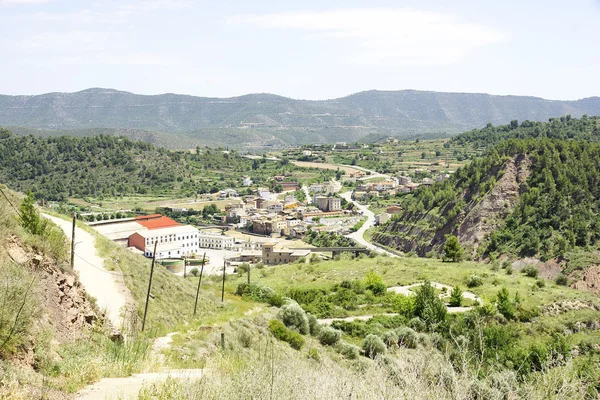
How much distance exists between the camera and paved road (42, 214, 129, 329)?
15594 millimetres

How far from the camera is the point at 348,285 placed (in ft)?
102

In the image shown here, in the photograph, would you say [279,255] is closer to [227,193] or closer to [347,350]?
[347,350]

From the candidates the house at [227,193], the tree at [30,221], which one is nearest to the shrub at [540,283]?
the tree at [30,221]

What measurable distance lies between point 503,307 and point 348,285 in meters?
8.32

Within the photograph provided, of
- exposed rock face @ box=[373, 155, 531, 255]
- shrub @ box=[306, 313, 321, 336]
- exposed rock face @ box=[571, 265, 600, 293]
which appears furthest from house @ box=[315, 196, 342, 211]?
shrub @ box=[306, 313, 321, 336]

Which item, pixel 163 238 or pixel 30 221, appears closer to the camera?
pixel 30 221

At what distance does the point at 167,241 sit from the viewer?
5847cm

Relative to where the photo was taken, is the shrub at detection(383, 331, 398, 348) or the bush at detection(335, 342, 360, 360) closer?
the bush at detection(335, 342, 360, 360)

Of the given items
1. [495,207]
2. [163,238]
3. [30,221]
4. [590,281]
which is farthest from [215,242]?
[30,221]

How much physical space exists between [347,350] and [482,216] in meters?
36.3

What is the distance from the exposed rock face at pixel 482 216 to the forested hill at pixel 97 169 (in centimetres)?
5952

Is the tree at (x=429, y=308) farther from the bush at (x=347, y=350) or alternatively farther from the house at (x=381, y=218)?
Result: the house at (x=381, y=218)

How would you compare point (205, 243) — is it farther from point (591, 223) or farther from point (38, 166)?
point (38, 166)

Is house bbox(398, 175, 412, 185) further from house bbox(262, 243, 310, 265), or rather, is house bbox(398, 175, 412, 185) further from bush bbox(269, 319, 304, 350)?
bush bbox(269, 319, 304, 350)
